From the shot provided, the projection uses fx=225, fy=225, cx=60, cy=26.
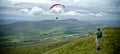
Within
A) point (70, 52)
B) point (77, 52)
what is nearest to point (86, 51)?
point (77, 52)

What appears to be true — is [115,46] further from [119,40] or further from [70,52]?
[70,52]

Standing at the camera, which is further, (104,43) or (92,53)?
(104,43)

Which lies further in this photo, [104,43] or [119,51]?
[104,43]

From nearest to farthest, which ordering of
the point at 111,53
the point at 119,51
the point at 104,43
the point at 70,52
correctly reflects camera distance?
the point at 111,53
the point at 119,51
the point at 104,43
the point at 70,52

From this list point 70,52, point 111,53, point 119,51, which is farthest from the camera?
point 70,52

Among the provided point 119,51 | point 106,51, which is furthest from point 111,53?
point 119,51

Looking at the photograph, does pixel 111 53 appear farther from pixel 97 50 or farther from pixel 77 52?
pixel 77 52

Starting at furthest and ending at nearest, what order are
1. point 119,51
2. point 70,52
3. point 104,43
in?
point 70,52, point 104,43, point 119,51

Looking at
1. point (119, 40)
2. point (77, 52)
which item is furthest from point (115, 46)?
point (77, 52)
